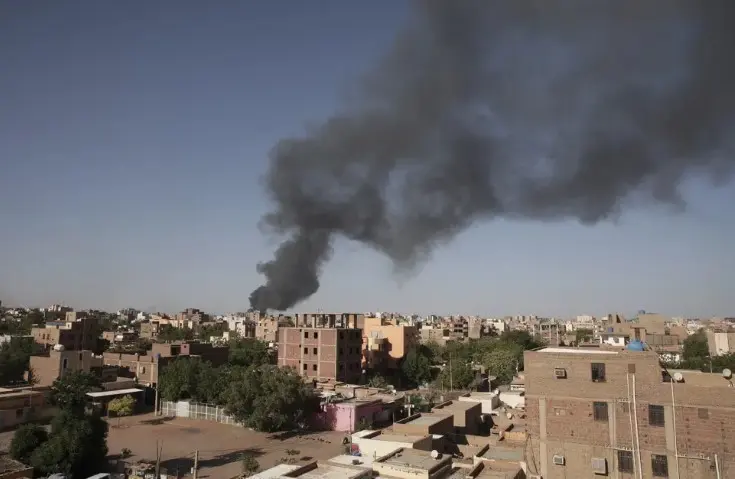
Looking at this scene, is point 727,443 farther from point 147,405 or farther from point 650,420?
point 147,405

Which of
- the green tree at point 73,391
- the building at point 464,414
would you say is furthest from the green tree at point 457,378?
the green tree at point 73,391

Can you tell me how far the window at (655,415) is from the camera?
15.2 meters

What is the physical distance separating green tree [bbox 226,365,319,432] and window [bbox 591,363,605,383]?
62.3ft

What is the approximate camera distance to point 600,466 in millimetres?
15555

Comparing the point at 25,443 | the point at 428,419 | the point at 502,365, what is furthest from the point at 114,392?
the point at 502,365

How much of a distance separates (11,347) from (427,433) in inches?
A: 1677

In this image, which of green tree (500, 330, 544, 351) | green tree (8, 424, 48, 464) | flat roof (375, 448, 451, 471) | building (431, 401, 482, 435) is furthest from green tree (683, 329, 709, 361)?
green tree (8, 424, 48, 464)

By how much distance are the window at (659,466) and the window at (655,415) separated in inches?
35.1

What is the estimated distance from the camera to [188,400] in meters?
35.8

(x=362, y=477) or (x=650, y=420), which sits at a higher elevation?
(x=650, y=420)

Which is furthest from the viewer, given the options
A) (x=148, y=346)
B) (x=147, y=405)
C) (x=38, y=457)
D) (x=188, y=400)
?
(x=148, y=346)

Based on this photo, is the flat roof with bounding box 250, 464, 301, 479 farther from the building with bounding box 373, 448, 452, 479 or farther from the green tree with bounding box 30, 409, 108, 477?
the green tree with bounding box 30, 409, 108, 477

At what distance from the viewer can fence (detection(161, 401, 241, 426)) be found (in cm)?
3362

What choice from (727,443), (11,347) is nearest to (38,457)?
(727,443)
